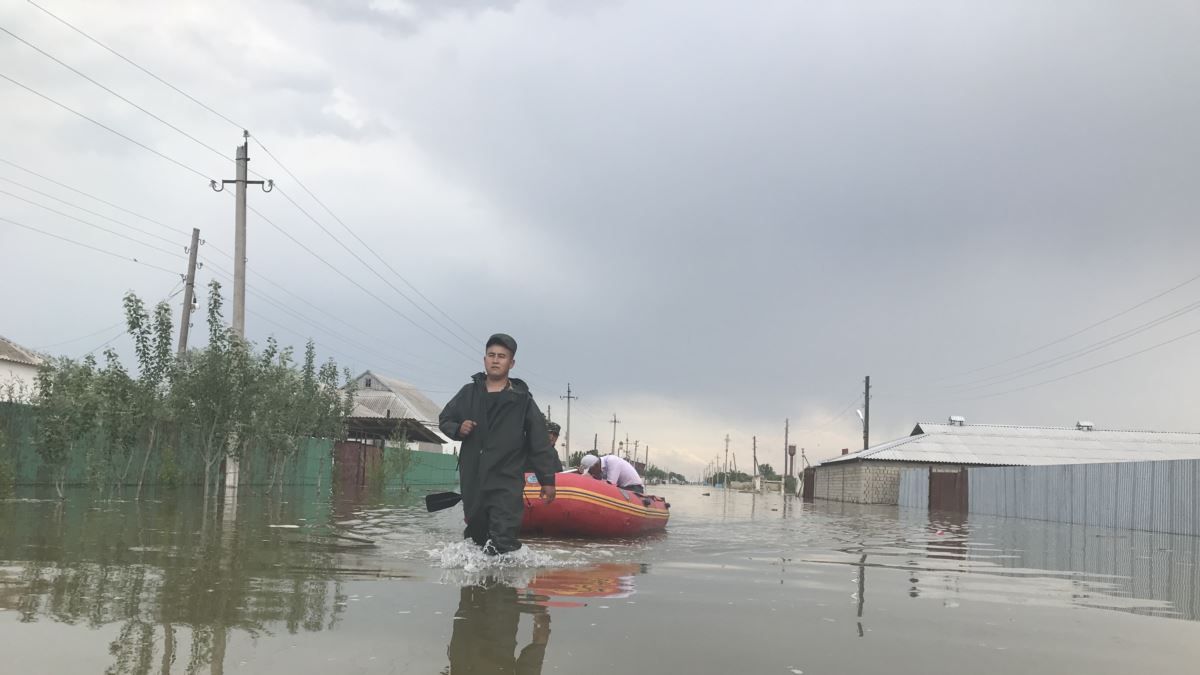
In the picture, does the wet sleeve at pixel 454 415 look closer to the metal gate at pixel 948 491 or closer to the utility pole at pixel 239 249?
the utility pole at pixel 239 249

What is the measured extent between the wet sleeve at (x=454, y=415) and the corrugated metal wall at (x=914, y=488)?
32471mm

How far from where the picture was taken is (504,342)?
22.3 ft

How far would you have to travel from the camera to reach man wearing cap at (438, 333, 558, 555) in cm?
662

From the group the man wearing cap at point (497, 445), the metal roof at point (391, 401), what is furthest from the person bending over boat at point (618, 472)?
the metal roof at point (391, 401)

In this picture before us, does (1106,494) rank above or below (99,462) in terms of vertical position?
below

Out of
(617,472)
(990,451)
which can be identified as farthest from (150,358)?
(990,451)

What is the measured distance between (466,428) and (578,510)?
15.4 feet

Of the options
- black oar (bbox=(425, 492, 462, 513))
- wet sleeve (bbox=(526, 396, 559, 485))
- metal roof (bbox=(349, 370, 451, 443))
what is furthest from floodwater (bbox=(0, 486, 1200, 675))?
metal roof (bbox=(349, 370, 451, 443))

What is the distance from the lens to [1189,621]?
514 cm

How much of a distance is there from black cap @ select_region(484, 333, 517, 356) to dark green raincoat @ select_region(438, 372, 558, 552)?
306 mm

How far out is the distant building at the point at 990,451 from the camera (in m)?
43.1

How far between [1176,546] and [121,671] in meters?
Answer: 15.2

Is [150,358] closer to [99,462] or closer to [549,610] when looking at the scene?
[99,462]

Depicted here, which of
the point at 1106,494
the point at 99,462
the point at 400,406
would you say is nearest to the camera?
the point at 99,462
